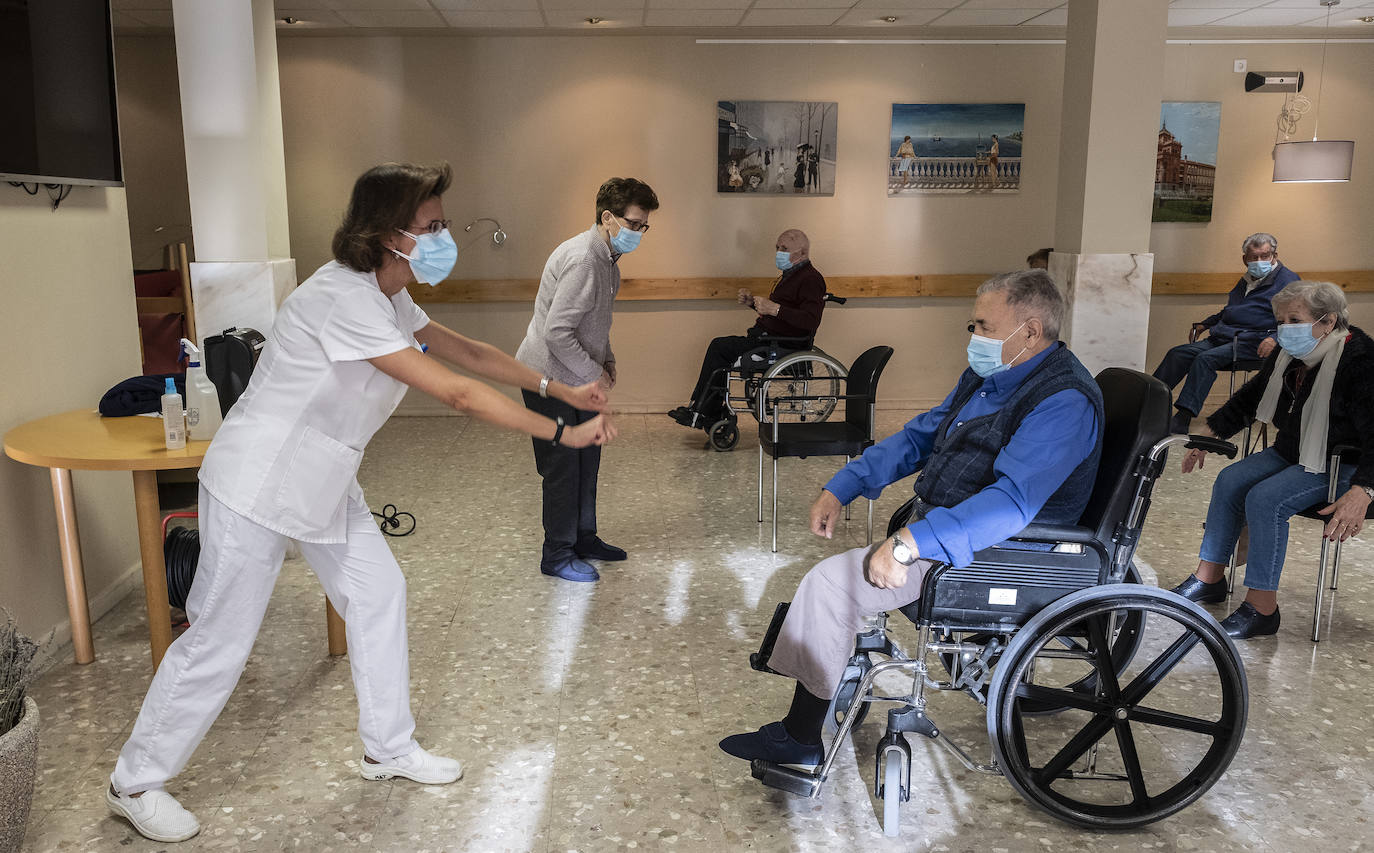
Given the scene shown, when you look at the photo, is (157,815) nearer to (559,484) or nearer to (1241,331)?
(559,484)

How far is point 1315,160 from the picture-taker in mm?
5938

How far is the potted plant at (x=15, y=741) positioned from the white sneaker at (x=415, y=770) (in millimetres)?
645

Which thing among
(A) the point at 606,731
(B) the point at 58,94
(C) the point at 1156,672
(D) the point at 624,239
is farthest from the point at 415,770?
(B) the point at 58,94

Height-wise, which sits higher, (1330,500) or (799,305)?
(799,305)

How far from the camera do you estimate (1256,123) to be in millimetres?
6652

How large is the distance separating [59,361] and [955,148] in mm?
5347

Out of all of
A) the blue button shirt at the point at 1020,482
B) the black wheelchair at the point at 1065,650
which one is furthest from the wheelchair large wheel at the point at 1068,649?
the blue button shirt at the point at 1020,482

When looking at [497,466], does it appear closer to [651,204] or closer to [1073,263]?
[651,204]

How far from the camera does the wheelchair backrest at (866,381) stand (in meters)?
3.92

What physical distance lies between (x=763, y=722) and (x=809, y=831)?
470 millimetres

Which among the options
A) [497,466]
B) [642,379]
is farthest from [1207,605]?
[642,379]

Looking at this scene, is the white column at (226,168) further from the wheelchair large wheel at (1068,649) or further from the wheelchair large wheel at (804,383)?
the wheelchair large wheel at (1068,649)

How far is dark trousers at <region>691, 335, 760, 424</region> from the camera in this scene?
18.9 ft

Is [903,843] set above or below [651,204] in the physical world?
below
